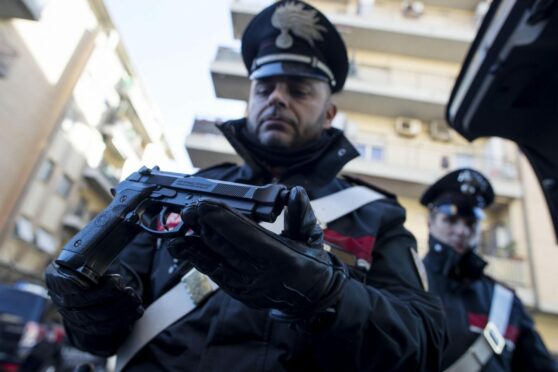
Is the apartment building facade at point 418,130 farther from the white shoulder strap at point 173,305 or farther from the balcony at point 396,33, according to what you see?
the white shoulder strap at point 173,305

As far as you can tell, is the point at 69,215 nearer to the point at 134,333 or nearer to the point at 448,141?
the point at 448,141

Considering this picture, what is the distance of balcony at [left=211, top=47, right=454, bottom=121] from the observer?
10.5 meters

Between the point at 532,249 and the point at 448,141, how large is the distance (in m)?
3.45

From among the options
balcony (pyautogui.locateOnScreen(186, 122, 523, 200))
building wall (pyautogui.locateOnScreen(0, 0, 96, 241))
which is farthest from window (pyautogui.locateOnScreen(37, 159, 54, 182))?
balcony (pyautogui.locateOnScreen(186, 122, 523, 200))

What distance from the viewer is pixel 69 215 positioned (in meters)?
16.9

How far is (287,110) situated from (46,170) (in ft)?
52.2

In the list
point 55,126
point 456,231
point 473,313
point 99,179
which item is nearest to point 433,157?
point 456,231

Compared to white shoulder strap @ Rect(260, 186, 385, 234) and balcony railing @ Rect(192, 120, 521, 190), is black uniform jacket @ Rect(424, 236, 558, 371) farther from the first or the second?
balcony railing @ Rect(192, 120, 521, 190)

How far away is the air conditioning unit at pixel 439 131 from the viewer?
11078 millimetres

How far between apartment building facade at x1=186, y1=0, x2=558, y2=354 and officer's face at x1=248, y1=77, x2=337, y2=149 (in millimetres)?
7324

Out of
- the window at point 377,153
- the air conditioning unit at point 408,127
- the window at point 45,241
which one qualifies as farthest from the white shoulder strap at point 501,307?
the window at point 45,241

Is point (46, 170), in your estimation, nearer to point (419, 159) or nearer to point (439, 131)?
point (419, 159)

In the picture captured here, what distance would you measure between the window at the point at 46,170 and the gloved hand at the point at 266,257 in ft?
51.8

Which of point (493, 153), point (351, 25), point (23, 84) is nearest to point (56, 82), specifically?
point (23, 84)
